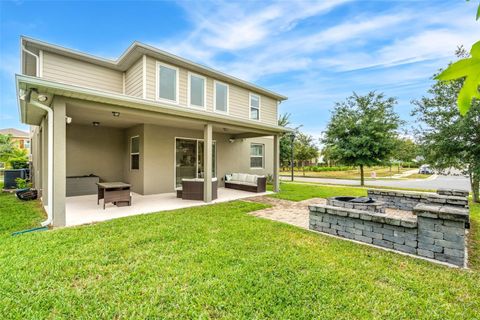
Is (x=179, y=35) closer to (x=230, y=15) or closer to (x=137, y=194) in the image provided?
(x=230, y=15)

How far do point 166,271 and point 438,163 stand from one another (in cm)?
1035

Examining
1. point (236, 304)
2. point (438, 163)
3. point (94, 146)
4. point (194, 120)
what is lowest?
point (236, 304)

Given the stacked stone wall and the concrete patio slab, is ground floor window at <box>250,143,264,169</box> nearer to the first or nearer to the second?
the concrete patio slab

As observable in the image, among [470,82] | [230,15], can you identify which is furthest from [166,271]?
[230,15]

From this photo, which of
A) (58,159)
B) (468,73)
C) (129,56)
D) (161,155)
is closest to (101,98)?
(58,159)

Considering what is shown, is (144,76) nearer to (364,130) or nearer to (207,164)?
(207,164)

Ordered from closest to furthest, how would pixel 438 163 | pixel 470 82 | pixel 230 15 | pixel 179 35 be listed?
1. pixel 470 82
2. pixel 230 15
3. pixel 438 163
4. pixel 179 35

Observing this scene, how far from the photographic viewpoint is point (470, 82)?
68cm

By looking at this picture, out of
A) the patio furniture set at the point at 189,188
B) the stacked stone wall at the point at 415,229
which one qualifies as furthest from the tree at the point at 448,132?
the patio furniture set at the point at 189,188

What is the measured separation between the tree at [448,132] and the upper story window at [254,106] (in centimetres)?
698

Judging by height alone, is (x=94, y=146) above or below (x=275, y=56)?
below

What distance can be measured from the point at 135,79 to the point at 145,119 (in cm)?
211

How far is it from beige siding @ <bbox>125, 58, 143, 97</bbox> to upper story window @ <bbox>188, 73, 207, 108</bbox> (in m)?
1.89

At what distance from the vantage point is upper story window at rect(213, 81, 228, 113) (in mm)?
10711
